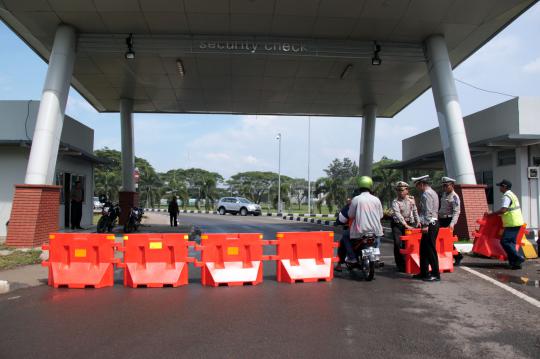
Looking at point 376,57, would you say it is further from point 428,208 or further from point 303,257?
point 303,257

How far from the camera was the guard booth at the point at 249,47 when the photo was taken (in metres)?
12.9

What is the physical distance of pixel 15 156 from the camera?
15.8 m

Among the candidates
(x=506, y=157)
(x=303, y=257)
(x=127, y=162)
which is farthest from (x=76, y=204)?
(x=506, y=157)

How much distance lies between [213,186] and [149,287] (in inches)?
2325

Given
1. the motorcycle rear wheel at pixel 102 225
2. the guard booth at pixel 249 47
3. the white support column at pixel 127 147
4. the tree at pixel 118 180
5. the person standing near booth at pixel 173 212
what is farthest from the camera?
the tree at pixel 118 180

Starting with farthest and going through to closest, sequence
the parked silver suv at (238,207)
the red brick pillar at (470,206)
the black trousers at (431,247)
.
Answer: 1. the parked silver suv at (238,207)
2. the red brick pillar at (470,206)
3. the black trousers at (431,247)

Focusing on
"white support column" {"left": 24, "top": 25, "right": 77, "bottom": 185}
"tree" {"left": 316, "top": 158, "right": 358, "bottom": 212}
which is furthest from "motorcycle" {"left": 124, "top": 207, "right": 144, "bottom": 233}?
"tree" {"left": 316, "top": 158, "right": 358, "bottom": 212}

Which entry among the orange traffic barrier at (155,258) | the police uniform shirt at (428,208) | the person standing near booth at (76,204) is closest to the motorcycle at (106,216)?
the person standing near booth at (76,204)

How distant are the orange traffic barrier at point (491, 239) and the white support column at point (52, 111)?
11.1m

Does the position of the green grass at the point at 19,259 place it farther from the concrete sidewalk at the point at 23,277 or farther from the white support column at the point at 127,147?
the white support column at the point at 127,147

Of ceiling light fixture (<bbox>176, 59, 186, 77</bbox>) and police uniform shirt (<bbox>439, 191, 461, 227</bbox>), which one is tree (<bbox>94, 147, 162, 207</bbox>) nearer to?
ceiling light fixture (<bbox>176, 59, 186, 77</bbox>)

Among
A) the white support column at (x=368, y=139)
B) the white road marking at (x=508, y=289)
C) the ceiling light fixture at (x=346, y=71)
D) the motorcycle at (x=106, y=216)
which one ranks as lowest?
the white road marking at (x=508, y=289)

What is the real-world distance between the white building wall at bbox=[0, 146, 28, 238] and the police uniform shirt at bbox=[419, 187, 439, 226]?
13.3 metres

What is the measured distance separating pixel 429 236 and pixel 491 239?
317cm
